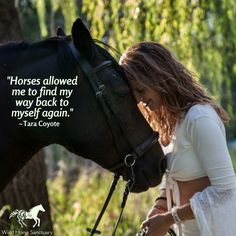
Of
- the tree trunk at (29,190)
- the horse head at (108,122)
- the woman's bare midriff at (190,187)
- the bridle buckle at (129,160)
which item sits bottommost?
the tree trunk at (29,190)

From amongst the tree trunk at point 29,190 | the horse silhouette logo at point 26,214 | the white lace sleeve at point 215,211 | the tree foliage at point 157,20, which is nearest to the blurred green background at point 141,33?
the tree foliage at point 157,20

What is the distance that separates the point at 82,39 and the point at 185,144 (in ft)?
2.05

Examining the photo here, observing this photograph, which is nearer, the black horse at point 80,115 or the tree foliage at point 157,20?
the black horse at point 80,115

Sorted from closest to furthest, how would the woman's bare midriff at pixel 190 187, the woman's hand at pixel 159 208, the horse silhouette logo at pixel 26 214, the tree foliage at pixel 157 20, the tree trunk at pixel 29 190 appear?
the woman's bare midriff at pixel 190 187
the woman's hand at pixel 159 208
the horse silhouette logo at pixel 26 214
the tree trunk at pixel 29 190
the tree foliage at pixel 157 20

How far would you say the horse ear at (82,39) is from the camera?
275cm

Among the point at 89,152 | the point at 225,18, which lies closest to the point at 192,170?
the point at 89,152

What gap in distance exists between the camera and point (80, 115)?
9.31ft

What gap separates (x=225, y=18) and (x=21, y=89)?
11.3ft

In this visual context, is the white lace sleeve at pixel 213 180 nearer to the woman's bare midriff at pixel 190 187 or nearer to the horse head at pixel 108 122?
the woman's bare midriff at pixel 190 187

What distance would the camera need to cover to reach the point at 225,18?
19.3ft

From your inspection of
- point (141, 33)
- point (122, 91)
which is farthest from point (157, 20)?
point (122, 91)

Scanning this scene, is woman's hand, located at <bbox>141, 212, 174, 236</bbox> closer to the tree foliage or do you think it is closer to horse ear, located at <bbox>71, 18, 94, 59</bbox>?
horse ear, located at <bbox>71, 18, 94, 59</bbox>

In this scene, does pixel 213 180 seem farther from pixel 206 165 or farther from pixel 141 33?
pixel 141 33

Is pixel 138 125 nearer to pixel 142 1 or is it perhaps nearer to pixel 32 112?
pixel 32 112
